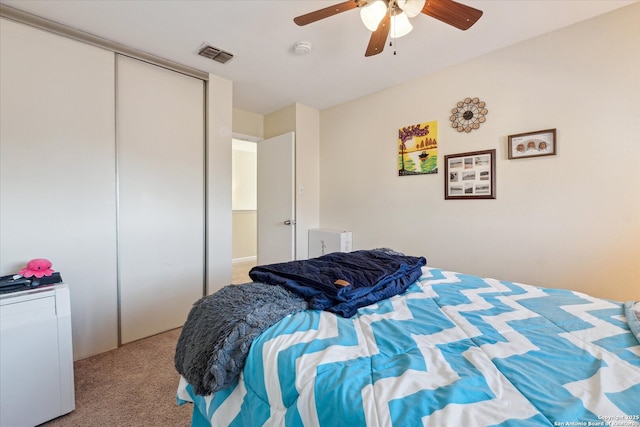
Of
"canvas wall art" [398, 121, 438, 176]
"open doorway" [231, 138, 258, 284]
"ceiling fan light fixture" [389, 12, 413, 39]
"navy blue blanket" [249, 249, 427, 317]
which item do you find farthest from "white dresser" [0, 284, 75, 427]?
"open doorway" [231, 138, 258, 284]

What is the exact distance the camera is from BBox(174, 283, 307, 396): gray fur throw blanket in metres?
0.89

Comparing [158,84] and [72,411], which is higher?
[158,84]

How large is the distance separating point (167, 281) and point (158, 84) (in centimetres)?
176

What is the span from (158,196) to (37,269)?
949mm

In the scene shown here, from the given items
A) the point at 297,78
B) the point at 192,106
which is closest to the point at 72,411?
the point at 192,106

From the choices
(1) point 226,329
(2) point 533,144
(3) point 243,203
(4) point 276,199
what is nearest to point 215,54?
(4) point 276,199

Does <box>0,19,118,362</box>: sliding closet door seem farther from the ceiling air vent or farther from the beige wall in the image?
the beige wall

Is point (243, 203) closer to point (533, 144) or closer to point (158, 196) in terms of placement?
point (158, 196)

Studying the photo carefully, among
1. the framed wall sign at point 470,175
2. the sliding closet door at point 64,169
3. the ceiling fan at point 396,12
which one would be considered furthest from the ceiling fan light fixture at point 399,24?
the sliding closet door at point 64,169

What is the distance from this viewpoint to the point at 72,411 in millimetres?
1541

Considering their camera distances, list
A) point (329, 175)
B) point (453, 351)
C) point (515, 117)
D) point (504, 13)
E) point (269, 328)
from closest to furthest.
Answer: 1. point (453, 351)
2. point (269, 328)
3. point (504, 13)
4. point (515, 117)
5. point (329, 175)

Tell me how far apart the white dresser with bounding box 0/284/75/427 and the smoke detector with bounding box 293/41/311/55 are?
227 centimetres

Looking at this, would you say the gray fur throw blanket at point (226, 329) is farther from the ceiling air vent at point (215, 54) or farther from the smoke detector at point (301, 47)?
the ceiling air vent at point (215, 54)

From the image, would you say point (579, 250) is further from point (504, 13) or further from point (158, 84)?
point (158, 84)
